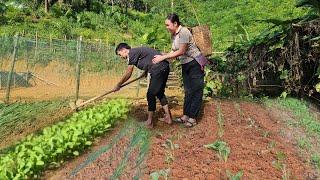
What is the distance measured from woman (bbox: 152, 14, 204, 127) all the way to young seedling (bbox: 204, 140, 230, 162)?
4.27 feet

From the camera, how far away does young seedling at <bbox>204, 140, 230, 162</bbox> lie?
4.70 meters

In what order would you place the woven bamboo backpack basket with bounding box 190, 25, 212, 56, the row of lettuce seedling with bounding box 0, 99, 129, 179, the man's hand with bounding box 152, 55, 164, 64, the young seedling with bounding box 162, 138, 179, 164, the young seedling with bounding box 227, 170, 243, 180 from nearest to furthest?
the young seedling with bounding box 227, 170, 243, 180, the row of lettuce seedling with bounding box 0, 99, 129, 179, the young seedling with bounding box 162, 138, 179, 164, the man's hand with bounding box 152, 55, 164, 64, the woven bamboo backpack basket with bounding box 190, 25, 212, 56

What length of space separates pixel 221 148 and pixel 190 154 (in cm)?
33

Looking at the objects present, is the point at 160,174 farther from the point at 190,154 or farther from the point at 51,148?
the point at 51,148

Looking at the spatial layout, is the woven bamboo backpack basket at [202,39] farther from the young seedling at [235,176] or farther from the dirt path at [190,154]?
the young seedling at [235,176]

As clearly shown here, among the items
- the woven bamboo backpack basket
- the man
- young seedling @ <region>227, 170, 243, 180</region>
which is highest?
the woven bamboo backpack basket

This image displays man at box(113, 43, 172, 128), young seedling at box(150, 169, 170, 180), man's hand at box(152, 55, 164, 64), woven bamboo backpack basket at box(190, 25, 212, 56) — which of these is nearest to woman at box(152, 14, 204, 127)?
man's hand at box(152, 55, 164, 64)

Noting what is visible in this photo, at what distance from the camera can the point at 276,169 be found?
14.6 ft

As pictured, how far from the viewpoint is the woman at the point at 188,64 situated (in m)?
6.11

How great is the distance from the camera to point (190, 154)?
4.95 meters

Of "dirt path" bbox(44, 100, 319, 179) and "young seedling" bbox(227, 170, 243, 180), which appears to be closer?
"young seedling" bbox(227, 170, 243, 180)

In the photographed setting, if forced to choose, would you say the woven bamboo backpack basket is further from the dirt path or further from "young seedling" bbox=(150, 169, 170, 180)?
"young seedling" bbox=(150, 169, 170, 180)

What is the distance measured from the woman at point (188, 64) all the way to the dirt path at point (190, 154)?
237 mm

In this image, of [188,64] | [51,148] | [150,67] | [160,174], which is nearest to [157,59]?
[150,67]
